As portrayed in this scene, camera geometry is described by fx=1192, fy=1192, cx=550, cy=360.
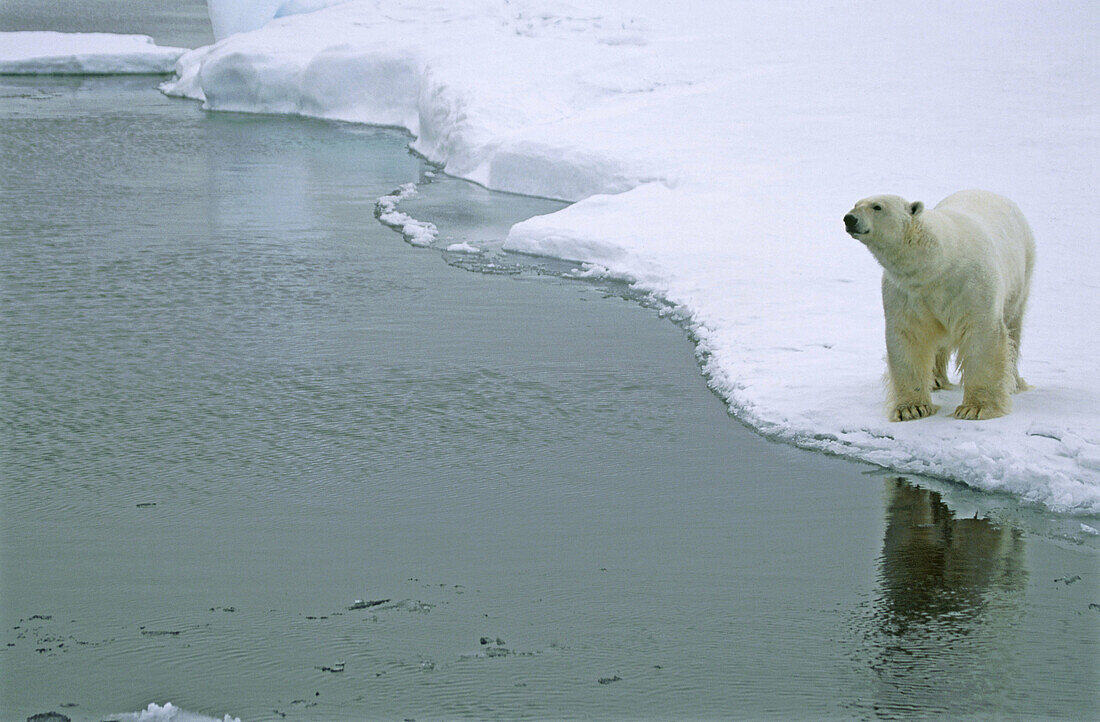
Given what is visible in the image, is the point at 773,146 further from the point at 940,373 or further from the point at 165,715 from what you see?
the point at 165,715

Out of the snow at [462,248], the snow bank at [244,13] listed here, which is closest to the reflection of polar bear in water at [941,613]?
the snow at [462,248]

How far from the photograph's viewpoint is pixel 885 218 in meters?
4.91

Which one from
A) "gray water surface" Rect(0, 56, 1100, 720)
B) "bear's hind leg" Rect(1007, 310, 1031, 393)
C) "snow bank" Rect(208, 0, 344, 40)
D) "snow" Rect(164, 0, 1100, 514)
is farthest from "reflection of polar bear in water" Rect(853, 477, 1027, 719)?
"snow bank" Rect(208, 0, 344, 40)

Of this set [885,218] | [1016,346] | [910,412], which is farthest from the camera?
[1016,346]

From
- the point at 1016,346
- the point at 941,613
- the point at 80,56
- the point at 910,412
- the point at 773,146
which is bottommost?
the point at 941,613

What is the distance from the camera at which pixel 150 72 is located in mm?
26375

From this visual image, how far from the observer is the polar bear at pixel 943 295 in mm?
4938

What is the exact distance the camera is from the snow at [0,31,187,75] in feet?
82.3

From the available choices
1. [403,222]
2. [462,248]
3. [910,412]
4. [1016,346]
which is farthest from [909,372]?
[403,222]

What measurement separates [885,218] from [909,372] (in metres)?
0.77

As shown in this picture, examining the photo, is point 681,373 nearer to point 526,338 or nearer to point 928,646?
point 526,338

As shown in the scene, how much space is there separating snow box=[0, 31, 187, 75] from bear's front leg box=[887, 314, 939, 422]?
939 inches

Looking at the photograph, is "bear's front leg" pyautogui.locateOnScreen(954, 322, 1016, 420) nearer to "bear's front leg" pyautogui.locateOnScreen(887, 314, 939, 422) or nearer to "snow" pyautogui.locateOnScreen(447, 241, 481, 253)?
"bear's front leg" pyautogui.locateOnScreen(887, 314, 939, 422)

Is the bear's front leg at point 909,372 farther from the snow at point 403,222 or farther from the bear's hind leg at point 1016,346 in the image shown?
the snow at point 403,222
